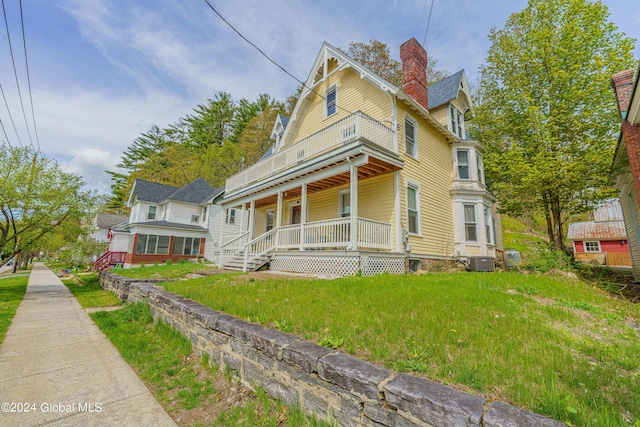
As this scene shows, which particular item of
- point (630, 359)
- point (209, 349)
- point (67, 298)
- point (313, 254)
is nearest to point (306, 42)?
point (313, 254)

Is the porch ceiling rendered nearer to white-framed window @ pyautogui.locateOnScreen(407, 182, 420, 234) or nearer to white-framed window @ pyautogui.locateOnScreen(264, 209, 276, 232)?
white-framed window @ pyautogui.locateOnScreen(407, 182, 420, 234)

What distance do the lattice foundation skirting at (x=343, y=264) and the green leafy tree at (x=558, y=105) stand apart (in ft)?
24.7

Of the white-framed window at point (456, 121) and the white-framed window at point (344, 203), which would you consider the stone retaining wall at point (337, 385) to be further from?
the white-framed window at point (456, 121)

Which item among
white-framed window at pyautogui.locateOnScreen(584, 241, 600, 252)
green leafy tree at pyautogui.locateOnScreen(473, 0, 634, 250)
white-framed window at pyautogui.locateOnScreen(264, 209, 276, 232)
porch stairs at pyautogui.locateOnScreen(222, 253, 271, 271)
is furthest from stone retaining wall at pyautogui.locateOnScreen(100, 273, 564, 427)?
white-framed window at pyautogui.locateOnScreen(584, 241, 600, 252)

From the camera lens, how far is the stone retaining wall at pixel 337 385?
155cm

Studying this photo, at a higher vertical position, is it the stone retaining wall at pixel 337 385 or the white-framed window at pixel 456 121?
the white-framed window at pixel 456 121

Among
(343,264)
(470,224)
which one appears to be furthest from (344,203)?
(470,224)

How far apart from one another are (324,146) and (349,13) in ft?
13.3

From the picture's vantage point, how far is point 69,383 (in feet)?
10.6

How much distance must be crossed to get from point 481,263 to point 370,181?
18.9 ft

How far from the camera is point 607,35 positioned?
11.5 m

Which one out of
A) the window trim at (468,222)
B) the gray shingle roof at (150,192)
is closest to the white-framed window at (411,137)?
the window trim at (468,222)

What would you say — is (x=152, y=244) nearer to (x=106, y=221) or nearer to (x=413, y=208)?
(x=413, y=208)

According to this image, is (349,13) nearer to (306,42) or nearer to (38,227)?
(306,42)
